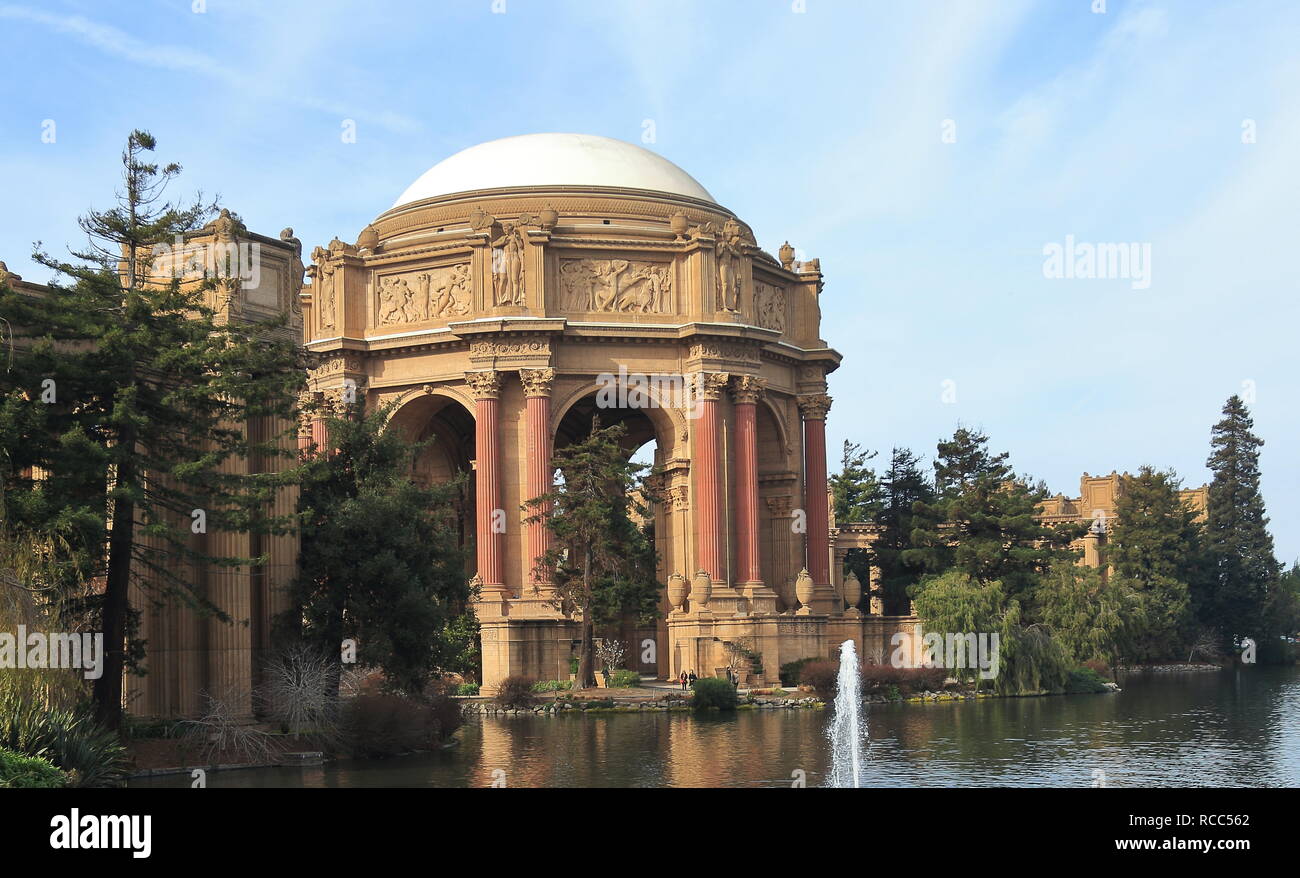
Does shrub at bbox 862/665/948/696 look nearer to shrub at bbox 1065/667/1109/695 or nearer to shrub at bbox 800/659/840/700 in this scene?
shrub at bbox 800/659/840/700

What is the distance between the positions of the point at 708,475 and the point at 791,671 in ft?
26.9

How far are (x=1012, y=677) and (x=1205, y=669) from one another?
97.8 feet

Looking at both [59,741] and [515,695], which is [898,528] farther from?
[59,741]

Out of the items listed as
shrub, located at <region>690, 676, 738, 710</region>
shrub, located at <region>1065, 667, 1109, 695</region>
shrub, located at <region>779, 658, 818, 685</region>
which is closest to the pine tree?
shrub, located at <region>1065, 667, 1109, 695</region>

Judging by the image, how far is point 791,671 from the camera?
4791 centimetres

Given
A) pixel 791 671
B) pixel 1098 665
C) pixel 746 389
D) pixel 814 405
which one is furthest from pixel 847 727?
pixel 814 405

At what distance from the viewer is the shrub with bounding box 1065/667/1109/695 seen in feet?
159

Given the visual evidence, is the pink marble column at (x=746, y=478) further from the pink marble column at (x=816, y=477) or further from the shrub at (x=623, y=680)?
the shrub at (x=623, y=680)

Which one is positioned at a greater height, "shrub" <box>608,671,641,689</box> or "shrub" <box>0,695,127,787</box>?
"shrub" <box>0,695,127,787</box>

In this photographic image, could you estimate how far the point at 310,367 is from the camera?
28344 mm

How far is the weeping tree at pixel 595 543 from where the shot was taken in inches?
1784

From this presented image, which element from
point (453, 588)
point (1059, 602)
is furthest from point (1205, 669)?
point (453, 588)

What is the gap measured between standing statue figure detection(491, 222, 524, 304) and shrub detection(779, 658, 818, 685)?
49.2ft

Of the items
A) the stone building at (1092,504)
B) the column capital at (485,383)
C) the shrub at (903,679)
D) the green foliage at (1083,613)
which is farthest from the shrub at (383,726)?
the stone building at (1092,504)
